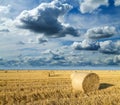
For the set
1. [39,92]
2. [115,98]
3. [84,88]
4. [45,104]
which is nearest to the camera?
[45,104]

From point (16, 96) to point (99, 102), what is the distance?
16.1 feet

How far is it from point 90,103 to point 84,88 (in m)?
6.52

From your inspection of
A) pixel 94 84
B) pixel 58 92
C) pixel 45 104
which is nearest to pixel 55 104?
pixel 45 104

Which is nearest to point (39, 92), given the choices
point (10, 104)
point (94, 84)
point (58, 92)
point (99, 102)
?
point (58, 92)

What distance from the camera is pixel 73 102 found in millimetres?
13297

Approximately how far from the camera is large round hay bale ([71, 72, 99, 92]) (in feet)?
65.0

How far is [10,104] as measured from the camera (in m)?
13.4

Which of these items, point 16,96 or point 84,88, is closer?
point 16,96

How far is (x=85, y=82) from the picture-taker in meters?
20.2

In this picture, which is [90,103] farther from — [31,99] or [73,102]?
[31,99]

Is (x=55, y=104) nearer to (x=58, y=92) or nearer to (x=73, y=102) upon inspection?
(x=73, y=102)

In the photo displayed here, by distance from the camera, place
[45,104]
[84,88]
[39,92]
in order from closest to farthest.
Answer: [45,104]
[39,92]
[84,88]

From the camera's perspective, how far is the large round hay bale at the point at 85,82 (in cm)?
1982

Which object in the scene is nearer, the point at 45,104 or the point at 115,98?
the point at 45,104
